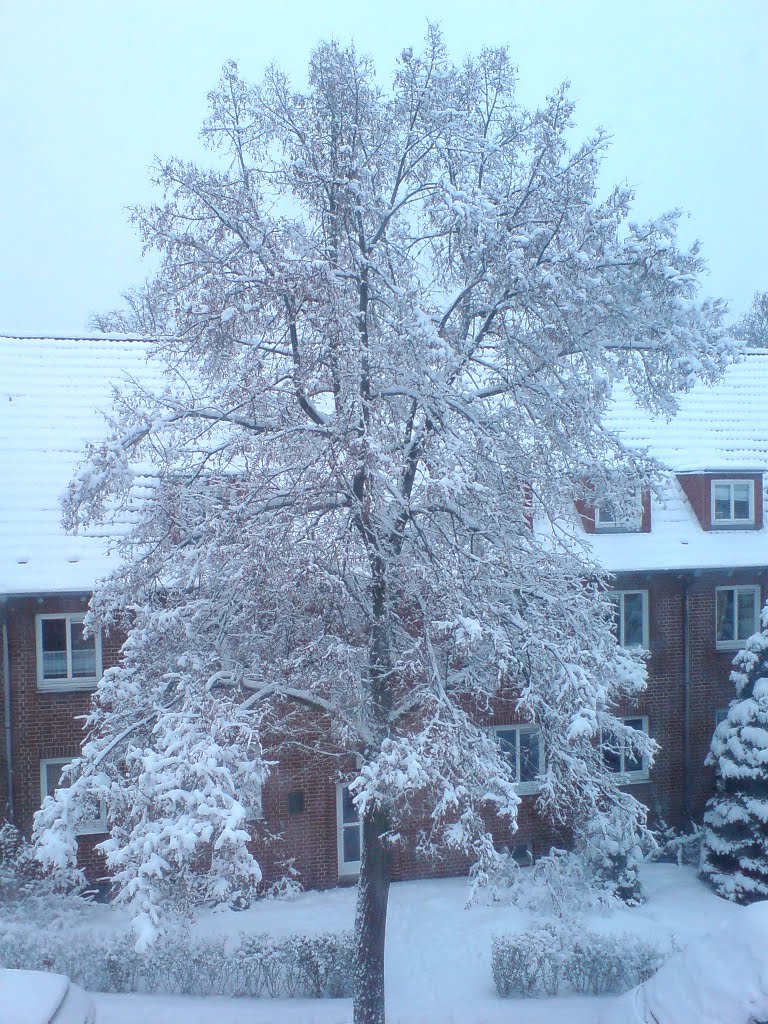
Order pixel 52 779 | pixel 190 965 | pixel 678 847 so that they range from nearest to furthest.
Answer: pixel 190 965 → pixel 52 779 → pixel 678 847

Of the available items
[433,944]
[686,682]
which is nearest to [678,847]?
[686,682]

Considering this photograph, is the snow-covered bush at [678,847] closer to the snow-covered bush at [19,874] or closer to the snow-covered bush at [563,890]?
the snow-covered bush at [563,890]

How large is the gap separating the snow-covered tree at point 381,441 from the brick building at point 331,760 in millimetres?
5017

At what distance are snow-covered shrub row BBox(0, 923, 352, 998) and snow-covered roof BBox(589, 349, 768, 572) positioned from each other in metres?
7.72

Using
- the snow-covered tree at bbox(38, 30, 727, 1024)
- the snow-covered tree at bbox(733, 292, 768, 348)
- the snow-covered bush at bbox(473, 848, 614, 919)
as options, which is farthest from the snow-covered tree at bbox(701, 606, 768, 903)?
the snow-covered tree at bbox(733, 292, 768, 348)

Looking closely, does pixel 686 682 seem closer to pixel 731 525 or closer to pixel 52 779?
pixel 731 525

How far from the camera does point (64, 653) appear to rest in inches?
514

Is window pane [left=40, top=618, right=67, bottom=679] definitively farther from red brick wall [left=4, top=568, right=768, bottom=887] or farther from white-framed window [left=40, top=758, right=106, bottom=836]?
white-framed window [left=40, top=758, right=106, bottom=836]

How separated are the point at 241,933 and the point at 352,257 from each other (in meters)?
9.18

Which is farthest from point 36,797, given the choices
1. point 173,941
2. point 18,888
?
point 173,941

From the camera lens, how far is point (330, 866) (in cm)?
1387

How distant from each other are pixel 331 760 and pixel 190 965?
3.12m

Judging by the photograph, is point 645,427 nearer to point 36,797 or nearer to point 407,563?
point 407,563

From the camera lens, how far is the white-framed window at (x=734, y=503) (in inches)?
634
